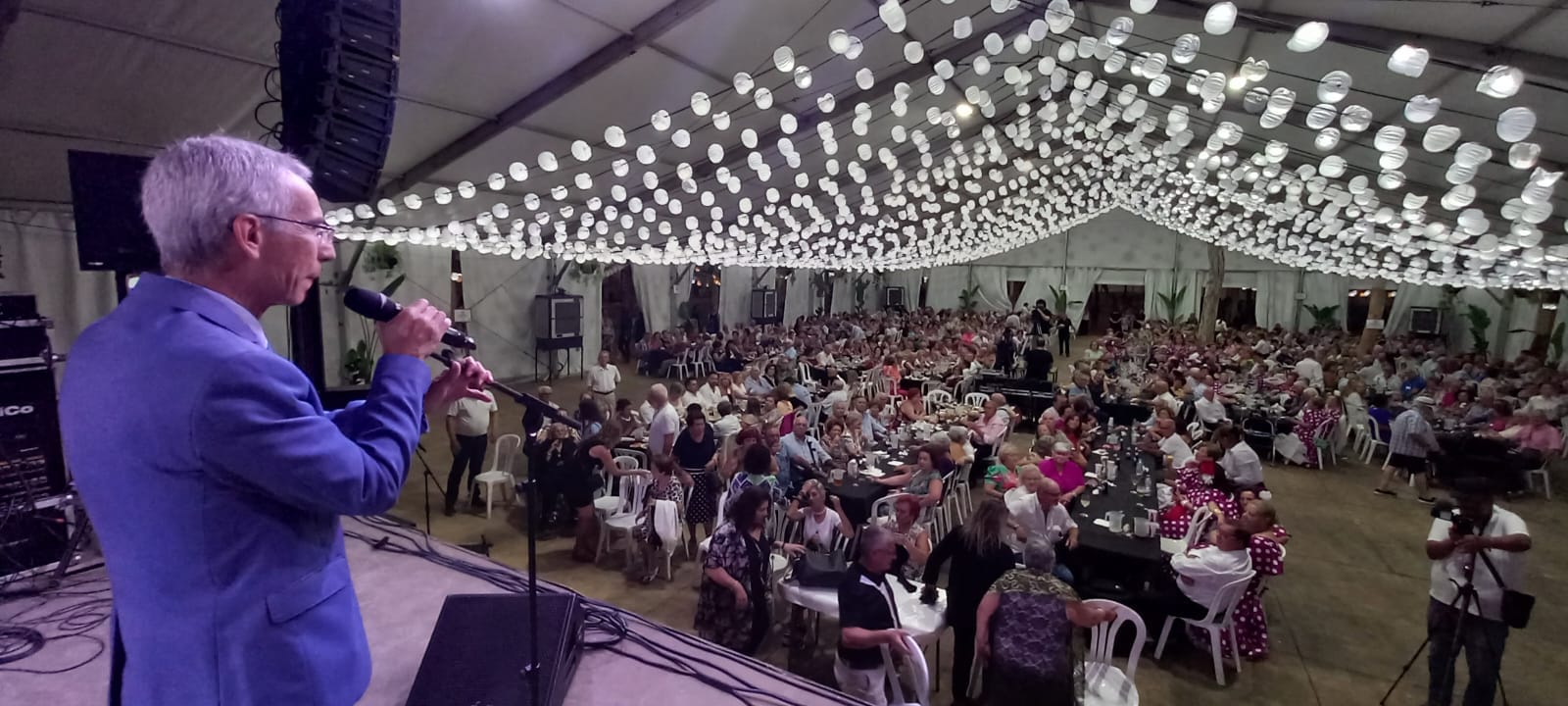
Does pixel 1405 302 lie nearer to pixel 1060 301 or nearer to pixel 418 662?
pixel 1060 301

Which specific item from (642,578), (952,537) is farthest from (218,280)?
(642,578)

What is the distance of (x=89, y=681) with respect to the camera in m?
2.12

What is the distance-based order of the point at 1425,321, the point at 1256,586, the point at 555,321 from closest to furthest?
the point at 1256,586, the point at 555,321, the point at 1425,321

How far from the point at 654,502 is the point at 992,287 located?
22.8 m

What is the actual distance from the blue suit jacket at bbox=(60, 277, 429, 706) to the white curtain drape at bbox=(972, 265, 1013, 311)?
25.8 meters

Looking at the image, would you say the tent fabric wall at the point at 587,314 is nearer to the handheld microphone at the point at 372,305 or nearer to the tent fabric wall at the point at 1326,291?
the handheld microphone at the point at 372,305

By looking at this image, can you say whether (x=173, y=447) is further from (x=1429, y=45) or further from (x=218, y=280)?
(x=1429, y=45)

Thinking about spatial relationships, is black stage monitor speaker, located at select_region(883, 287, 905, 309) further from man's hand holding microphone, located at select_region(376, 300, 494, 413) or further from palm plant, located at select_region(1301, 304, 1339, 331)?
man's hand holding microphone, located at select_region(376, 300, 494, 413)

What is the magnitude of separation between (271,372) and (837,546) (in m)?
3.80

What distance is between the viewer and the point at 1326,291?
20703 mm

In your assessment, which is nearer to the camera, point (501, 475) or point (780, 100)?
point (501, 475)

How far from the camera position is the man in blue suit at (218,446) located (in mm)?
848

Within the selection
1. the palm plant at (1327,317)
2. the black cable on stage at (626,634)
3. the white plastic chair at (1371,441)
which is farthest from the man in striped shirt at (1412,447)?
the palm plant at (1327,317)

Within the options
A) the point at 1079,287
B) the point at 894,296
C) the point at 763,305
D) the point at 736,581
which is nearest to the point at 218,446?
the point at 736,581
